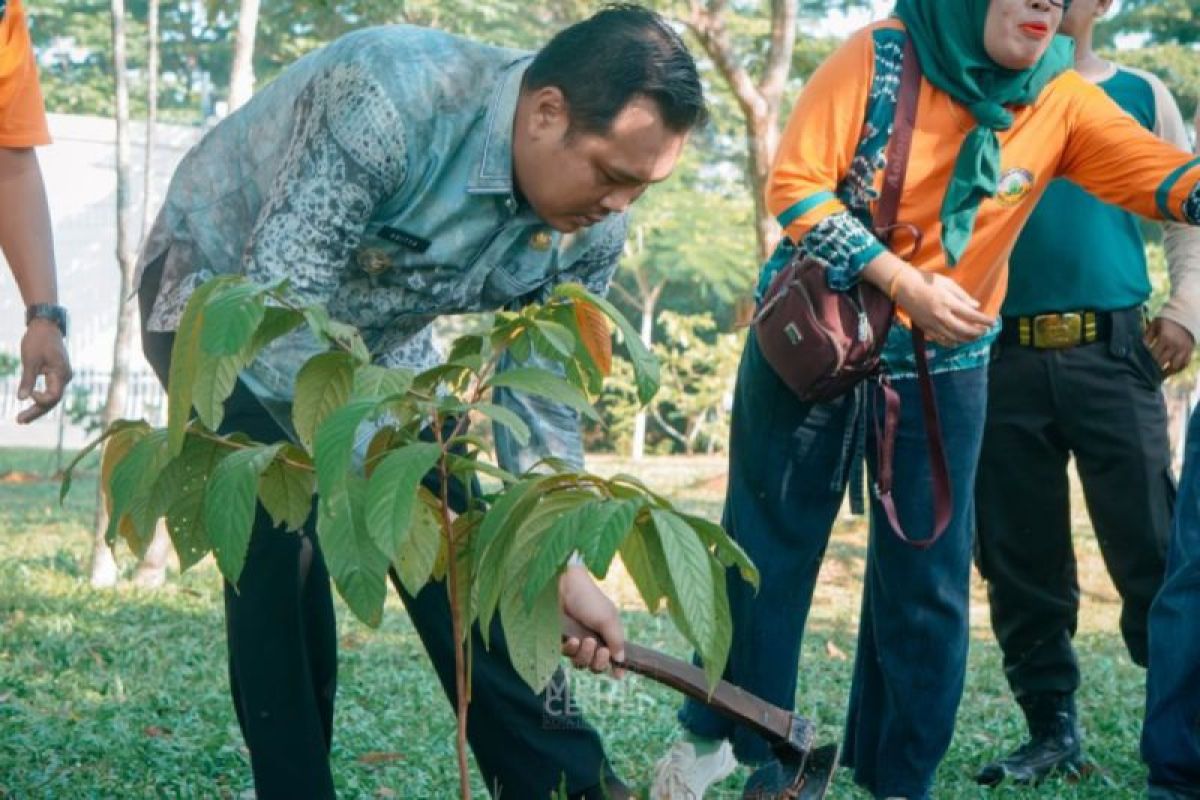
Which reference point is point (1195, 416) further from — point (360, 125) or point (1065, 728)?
point (360, 125)

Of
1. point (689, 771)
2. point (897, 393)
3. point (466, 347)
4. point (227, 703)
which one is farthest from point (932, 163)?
point (227, 703)

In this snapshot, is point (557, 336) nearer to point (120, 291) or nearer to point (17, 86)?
point (17, 86)

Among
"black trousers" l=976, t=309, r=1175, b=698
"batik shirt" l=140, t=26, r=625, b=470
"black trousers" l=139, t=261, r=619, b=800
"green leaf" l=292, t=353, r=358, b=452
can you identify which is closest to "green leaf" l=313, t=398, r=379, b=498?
"green leaf" l=292, t=353, r=358, b=452

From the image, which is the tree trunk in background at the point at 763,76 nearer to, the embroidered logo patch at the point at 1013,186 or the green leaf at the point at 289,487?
the embroidered logo patch at the point at 1013,186

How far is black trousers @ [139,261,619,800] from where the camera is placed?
10.4ft

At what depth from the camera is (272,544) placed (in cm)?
317

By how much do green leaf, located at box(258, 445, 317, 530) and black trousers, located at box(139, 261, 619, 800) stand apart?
3.46 ft

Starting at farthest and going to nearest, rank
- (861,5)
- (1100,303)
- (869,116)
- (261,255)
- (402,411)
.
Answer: (861,5) < (1100,303) < (869,116) < (261,255) < (402,411)

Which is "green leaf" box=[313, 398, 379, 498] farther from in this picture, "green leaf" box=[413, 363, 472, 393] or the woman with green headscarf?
the woman with green headscarf

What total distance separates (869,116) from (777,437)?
0.69 m

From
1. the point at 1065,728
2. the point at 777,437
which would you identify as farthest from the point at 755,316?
the point at 1065,728

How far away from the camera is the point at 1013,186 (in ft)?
12.0

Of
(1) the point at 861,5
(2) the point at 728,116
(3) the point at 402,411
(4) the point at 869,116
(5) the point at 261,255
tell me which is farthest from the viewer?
(1) the point at 861,5

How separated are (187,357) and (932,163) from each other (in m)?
2.04
